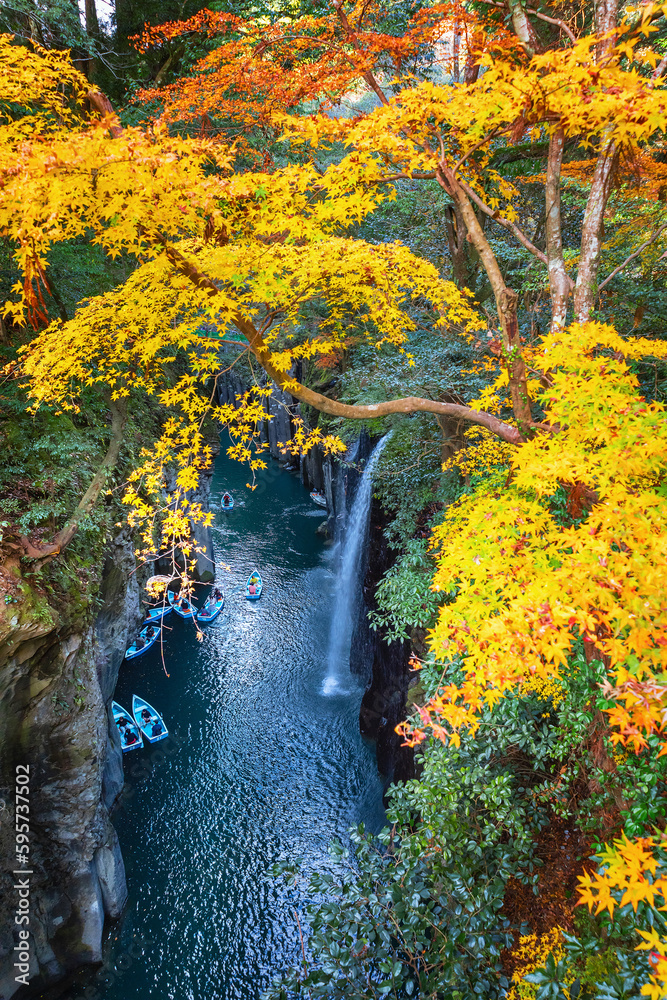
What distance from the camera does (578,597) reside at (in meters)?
3.72

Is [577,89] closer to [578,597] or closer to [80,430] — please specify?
[578,597]

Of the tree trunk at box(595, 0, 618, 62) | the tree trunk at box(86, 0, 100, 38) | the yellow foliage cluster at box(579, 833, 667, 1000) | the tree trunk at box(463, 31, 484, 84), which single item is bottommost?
the yellow foliage cluster at box(579, 833, 667, 1000)

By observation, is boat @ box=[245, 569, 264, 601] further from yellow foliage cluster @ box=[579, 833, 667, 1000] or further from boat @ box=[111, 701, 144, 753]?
yellow foliage cluster @ box=[579, 833, 667, 1000]

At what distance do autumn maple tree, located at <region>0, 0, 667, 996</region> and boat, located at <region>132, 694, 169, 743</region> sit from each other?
8.20m

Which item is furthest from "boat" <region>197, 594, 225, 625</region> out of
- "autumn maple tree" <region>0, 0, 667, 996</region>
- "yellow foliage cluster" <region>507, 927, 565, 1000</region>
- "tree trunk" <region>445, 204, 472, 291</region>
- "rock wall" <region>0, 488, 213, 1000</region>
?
"yellow foliage cluster" <region>507, 927, 565, 1000</region>

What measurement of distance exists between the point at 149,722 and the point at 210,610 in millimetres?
5511

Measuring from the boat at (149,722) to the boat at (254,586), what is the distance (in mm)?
6648

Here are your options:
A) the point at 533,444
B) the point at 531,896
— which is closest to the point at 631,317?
the point at 533,444

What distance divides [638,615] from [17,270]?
11244mm

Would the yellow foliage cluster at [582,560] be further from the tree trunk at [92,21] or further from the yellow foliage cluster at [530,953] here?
the tree trunk at [92,21]

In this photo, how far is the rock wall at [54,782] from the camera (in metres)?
7.64

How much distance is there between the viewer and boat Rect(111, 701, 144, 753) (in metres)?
13.7

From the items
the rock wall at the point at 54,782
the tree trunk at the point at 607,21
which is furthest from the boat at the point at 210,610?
the tree trunk at the point at 607,21

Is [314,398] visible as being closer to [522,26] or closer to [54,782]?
[522,26]
